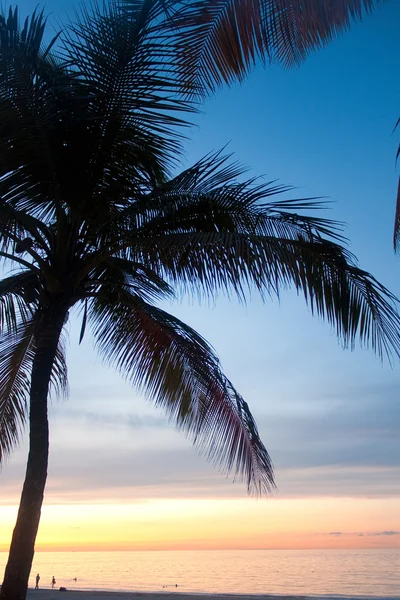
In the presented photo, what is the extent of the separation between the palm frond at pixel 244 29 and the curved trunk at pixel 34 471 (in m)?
3.23

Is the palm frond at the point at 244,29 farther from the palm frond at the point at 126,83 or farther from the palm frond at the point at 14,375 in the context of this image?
the palm frond at the point at 14,375

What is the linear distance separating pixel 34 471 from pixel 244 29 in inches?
185

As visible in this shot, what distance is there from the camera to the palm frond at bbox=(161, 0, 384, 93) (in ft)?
15.2

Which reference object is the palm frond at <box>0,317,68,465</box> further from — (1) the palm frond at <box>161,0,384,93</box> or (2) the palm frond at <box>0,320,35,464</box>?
(1) the palm frond at <box>161,0,384,93</box>

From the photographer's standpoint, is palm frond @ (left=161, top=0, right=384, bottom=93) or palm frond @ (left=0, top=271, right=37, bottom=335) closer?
palm frond @ (left=161, top=0, right=384, bottom=93)

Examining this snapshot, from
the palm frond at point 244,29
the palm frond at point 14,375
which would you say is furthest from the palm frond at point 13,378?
the palm frond at point 244,29

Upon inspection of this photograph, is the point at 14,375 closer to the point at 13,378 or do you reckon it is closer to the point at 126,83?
the point at 13,378

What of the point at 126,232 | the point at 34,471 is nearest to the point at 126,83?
the point at 126,232

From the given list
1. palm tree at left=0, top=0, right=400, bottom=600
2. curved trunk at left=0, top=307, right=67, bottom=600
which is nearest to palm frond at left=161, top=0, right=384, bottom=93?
palm tree at left=0, top=0, right=400, bottom=600

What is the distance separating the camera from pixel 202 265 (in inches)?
311

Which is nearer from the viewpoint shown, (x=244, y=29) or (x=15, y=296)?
(x=244, y=29)

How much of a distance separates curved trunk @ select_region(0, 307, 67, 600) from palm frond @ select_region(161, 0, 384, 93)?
3227 millimetres

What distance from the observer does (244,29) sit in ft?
17.2

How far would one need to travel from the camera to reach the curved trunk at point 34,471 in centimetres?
614
